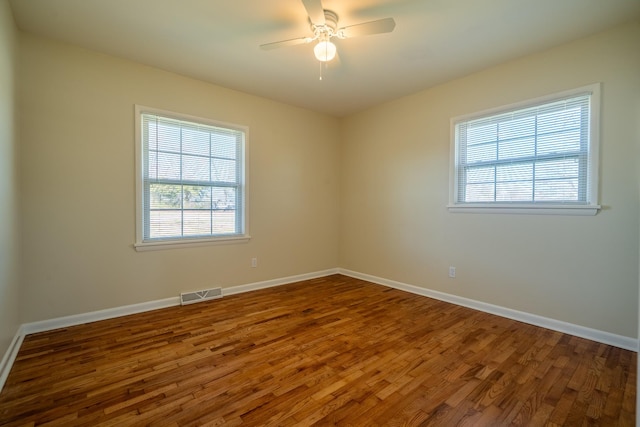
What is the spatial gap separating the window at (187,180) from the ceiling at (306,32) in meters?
0.65

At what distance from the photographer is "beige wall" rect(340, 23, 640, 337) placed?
247 cm

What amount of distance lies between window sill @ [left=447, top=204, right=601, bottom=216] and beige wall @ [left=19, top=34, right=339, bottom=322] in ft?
8.80

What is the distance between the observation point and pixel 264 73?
3.36 m

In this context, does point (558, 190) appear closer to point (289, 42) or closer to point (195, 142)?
point (289, 42)

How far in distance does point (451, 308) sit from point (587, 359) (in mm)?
1246

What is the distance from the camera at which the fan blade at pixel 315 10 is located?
191cm

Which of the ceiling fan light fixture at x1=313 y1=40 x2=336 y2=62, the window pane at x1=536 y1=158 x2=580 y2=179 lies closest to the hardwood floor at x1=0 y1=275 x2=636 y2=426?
the window pane at x1=536 y1=158 x2=580 y2=179

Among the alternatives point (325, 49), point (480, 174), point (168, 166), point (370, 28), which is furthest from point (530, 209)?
point (168, 166)

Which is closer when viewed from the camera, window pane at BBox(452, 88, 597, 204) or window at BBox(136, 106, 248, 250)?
window pane at BBox(452, 88, 597, 204)

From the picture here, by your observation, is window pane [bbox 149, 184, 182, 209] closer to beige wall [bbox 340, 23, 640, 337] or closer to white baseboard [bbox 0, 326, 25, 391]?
white baseboard [bbox 0, 326, 25, 391]

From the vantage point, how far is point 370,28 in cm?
219

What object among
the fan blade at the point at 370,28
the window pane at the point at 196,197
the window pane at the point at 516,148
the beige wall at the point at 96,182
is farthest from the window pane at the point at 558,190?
the window pane at the point at 196,197

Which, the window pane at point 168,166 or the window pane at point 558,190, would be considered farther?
the window pane at point 168,166

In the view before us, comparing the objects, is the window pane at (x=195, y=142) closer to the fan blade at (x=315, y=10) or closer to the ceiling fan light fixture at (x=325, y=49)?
the ceiling fan light fixture at (x=325, y=49)
